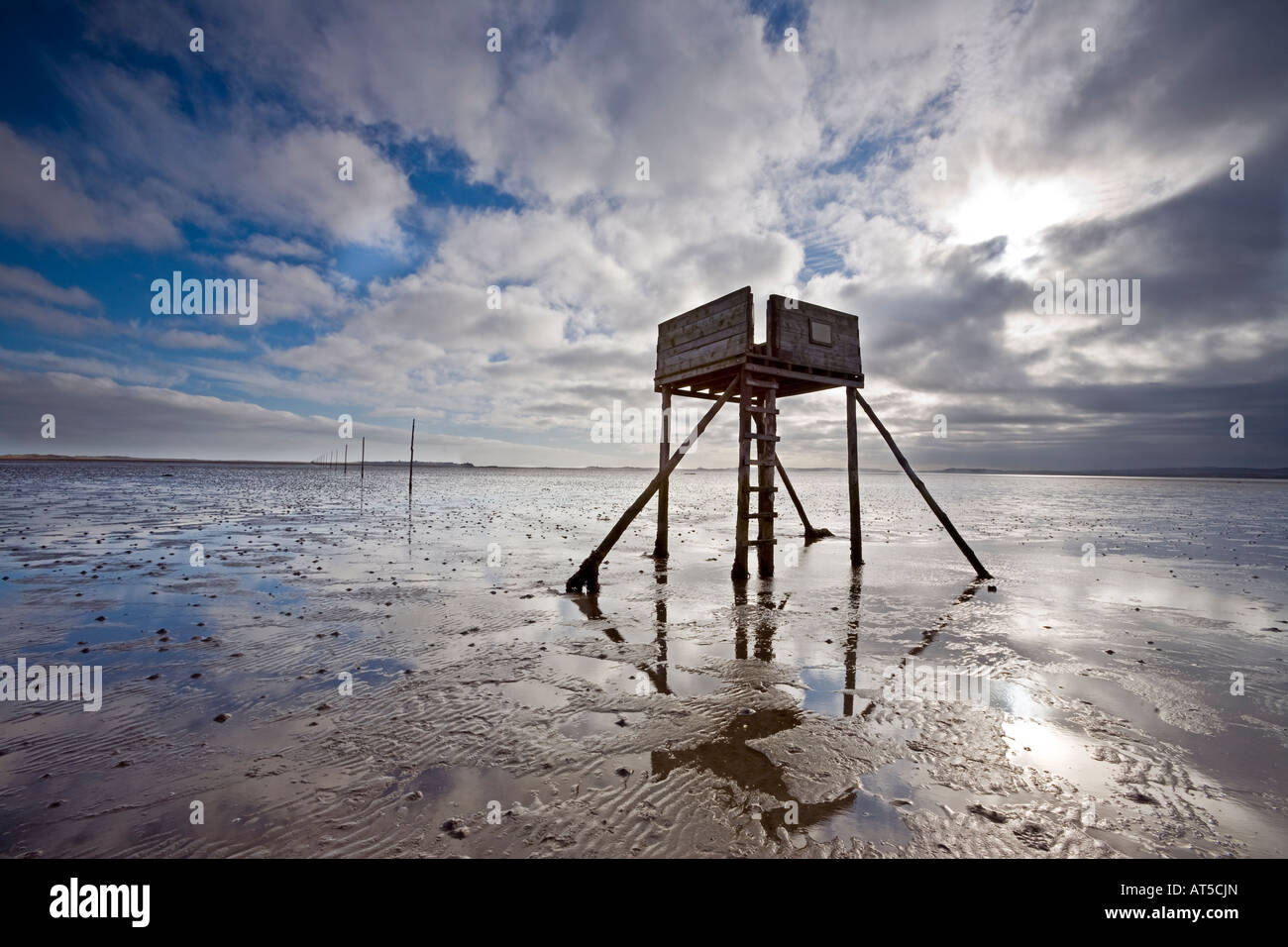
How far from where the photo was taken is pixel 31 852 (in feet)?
10.8

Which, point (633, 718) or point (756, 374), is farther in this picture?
point (756, 374)

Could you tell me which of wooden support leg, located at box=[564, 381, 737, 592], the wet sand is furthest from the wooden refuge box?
the wet sand

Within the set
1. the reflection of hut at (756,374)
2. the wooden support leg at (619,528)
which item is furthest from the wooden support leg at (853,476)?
the wooden support leg at (619,528)

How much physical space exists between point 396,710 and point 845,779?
4668mm

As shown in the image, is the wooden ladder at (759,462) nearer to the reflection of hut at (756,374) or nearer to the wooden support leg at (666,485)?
the reflection of hut at (756,374)

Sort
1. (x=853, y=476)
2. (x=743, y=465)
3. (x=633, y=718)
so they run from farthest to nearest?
(x=853, y=476)
(x=743, y=465)
(x=633, y=718)

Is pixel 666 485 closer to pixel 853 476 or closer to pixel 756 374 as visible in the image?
pixel 756 374

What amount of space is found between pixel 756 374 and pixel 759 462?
234 cm

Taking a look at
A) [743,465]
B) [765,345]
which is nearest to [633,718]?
[743,465]

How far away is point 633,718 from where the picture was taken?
539 cm

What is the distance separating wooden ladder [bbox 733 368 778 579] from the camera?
12.7m

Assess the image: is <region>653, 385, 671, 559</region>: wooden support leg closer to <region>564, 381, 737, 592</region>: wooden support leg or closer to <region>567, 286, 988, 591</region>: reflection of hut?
<region>567, 286, 988, 591</region>: reflection of hut
